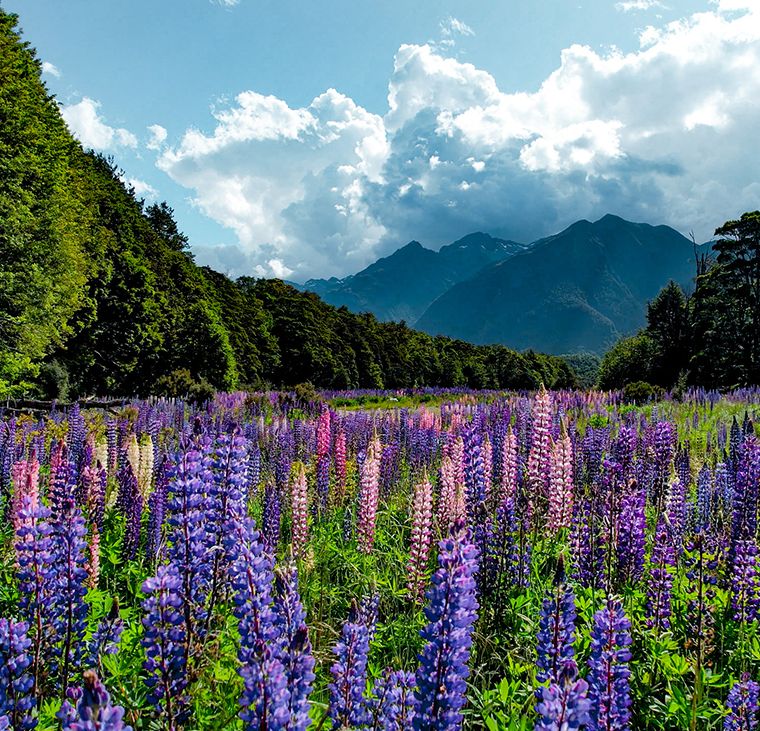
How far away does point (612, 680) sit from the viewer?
6.91 feet

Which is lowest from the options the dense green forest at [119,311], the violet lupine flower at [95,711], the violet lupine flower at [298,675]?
the violet lupine flower at [298,675]

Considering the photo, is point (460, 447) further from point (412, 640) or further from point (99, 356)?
point (99, 356)

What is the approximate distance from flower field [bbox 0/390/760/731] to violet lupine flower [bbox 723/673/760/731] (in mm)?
12

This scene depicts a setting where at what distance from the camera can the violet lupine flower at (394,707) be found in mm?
1916

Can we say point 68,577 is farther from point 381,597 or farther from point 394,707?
point 381,597

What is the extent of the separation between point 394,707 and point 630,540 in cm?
267

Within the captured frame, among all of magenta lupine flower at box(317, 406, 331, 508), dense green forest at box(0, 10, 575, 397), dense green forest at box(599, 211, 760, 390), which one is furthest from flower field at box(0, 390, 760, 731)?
dense green forest at box(599, 211, 760, 390)

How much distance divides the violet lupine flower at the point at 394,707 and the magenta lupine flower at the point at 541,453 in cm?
321

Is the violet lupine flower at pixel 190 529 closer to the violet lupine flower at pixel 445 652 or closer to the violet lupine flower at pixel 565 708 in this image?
the violet lupine flower at pixel 445 652

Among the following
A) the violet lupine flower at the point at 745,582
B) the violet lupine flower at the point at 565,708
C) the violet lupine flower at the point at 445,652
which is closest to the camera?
the violet lupine flower at the point at 565,708

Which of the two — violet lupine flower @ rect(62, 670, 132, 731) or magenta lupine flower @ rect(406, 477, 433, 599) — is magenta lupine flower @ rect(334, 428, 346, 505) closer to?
magenta lupine flower @ rect(406, 477, 433, 599)

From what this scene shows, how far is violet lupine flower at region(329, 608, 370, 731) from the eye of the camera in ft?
6.50

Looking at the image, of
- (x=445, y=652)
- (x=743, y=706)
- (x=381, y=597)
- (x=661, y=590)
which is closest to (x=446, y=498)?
(x=381, y=597)

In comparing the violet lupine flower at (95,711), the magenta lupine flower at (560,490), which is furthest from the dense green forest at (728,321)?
the violet lupine flower at (95,711)
